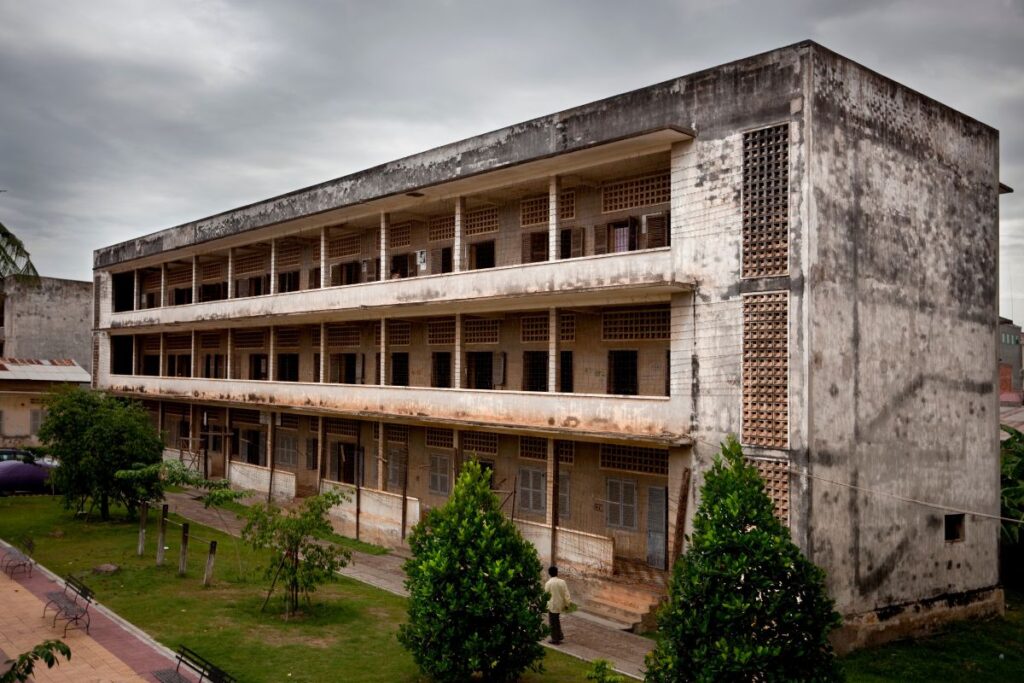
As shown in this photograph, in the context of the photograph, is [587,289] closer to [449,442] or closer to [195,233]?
[449,442]

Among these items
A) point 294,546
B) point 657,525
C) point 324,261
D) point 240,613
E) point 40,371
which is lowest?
point 240,613

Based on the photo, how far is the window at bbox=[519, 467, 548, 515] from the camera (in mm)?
19547

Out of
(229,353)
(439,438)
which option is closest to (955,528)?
(439,438)

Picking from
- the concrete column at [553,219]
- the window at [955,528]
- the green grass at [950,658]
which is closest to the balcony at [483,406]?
the concrete column at [553,219]

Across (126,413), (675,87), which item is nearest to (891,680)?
(675,87)

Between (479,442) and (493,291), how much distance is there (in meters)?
4.26

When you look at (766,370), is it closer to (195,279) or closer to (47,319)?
(195,279)

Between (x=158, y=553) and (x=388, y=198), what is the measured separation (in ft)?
31.9

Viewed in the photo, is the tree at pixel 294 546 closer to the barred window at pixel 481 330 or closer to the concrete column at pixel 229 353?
the barred window at pixel 481 330

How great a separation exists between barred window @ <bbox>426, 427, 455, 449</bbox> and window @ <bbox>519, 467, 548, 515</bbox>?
2373 millimetres

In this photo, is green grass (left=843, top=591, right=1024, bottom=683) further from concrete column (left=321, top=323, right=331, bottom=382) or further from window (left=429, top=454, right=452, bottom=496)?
concrete column (left=321, top=323, right=331, bottom=382)

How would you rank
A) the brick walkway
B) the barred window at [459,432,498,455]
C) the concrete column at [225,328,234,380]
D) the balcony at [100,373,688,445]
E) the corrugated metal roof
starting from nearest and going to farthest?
the brick walkway
the balcony at [100,373,688,445]
the barred window at [459,432,498,455]
the concrete column at [225,328,234,380]
the corrugated metal roof

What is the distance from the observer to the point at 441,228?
22.3 meters

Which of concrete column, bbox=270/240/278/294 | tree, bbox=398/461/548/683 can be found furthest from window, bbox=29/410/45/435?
tree, bbox=398/461/548/683
